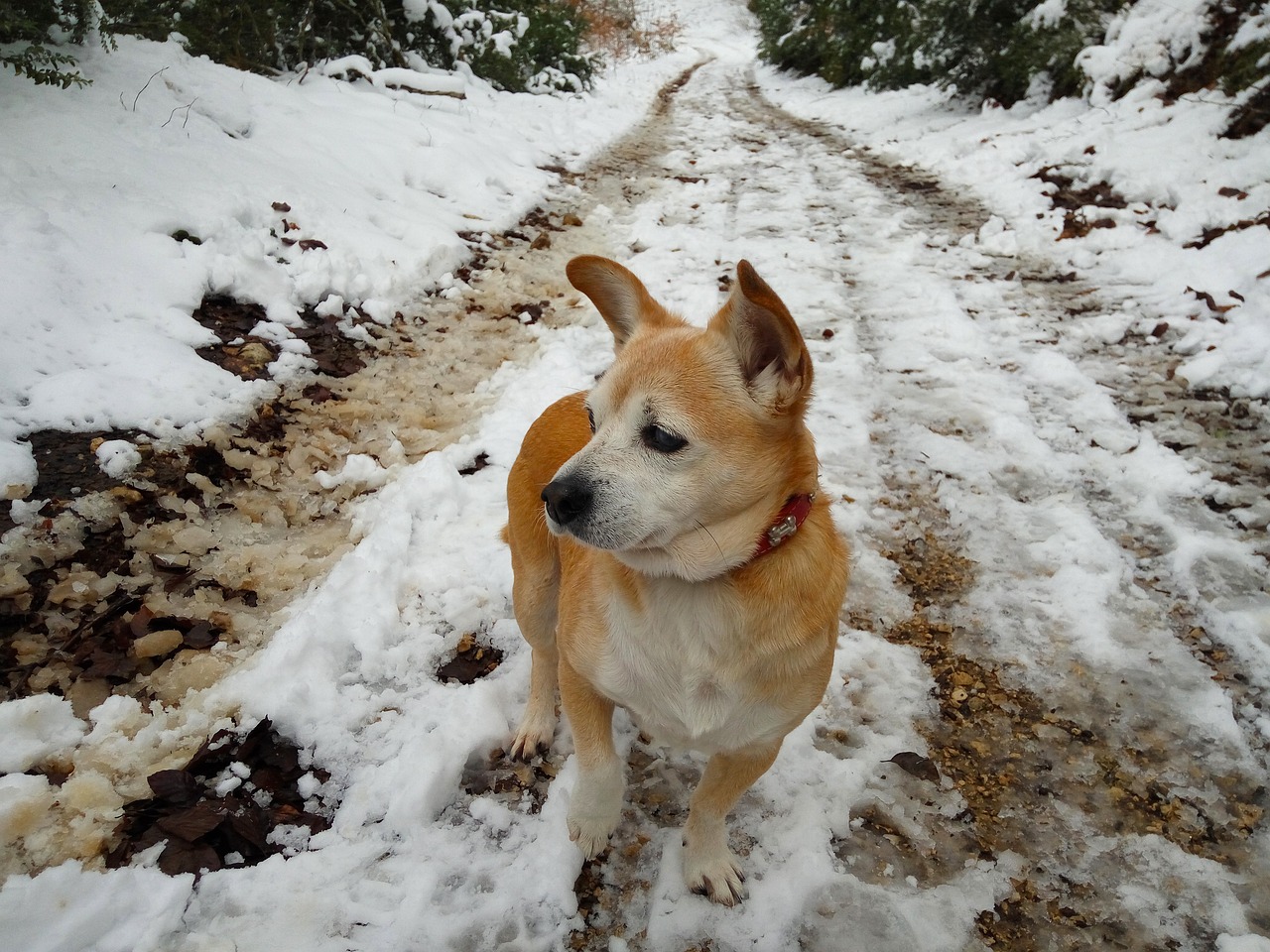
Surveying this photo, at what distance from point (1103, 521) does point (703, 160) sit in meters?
8.60

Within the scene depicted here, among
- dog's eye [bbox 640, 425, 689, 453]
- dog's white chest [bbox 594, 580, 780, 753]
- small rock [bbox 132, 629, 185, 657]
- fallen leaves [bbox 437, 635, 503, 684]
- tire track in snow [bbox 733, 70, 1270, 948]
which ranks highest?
dog's eye [bbox 640, 425, 689, 453]

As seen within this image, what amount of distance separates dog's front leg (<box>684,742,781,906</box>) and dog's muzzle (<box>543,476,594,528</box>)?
92 centimetres

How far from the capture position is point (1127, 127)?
7.75m

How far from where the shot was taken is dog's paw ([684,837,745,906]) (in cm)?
216

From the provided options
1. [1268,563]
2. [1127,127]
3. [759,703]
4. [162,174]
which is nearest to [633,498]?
[759,703]

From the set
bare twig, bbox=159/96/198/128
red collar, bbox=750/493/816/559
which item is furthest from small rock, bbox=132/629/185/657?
bare twig, bbox=159/96/198/128

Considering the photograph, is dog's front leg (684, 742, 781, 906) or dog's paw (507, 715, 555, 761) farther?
dog's paw (507, 715, 555, 761)

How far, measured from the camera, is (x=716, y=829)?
2166 mm

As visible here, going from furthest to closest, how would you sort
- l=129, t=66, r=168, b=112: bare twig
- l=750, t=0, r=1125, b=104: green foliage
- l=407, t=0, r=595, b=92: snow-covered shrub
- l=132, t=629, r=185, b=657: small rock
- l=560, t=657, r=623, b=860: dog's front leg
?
1. l=407, t=0, r=595, b=92: snow-covered shrub
2. l=750, t=0, r=1125, b=104: green foliage
3. l=129, t=66, r=168, b=112: bare twig
4. l=132, t=629, r=185, b=657: small rock
5. l=560, t=657, r=623, b=860: dog's front leg

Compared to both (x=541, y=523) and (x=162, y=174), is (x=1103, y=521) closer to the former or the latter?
(x=541, y=523)

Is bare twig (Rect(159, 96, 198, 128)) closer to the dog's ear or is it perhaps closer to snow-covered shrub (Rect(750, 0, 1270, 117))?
the dog's ear

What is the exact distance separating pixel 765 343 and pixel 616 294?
2.23 feet

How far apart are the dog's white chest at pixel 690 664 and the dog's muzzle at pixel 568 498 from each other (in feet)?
1.18

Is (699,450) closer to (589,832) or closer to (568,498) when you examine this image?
(568,498)
